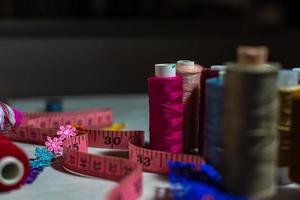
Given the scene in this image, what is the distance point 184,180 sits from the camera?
996mm

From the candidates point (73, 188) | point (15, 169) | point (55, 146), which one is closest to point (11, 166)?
point (15, 169)

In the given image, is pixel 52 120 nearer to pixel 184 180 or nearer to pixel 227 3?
pixel 184 180

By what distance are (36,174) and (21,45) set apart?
184 cm

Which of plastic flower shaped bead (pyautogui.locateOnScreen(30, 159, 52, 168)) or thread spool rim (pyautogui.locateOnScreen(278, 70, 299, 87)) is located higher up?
thread spool rim (pyautogui.locateOnScreen(278, 70, 299, 87))

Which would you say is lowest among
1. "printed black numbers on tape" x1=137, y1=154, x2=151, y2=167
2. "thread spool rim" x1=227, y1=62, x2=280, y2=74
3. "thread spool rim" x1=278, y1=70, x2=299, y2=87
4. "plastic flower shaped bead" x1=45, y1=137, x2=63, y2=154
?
"printed black numbers on tape" x1=137, y1=154, x2=151, y2=167

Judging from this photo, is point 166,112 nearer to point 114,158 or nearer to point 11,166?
point 114,158

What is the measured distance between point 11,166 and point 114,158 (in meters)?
0.21

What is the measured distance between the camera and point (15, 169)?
105 cm

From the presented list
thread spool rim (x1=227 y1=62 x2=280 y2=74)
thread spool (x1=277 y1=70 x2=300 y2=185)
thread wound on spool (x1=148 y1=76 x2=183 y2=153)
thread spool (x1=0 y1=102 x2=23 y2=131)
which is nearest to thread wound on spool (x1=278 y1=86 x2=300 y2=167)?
thread spool (x1=277 y1=70 x2=300 y2=185)

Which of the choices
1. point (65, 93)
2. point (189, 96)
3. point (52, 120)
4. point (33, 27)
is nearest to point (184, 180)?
point (189, 96)

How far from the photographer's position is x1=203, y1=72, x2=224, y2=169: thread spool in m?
1.00

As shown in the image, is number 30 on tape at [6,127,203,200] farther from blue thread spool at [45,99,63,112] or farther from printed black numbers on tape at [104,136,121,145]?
blue thread spool at [45,99,63,112]

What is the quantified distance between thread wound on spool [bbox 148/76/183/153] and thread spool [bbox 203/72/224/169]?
0.13 metres

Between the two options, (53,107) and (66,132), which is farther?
(53,107)
